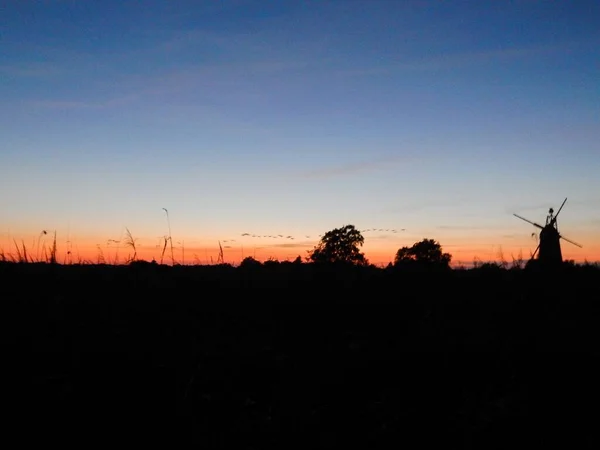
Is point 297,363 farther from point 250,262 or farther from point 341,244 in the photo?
point 341,244

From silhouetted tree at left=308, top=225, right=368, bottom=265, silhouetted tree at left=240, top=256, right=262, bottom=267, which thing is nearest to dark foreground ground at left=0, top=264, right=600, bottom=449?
silhouetted tree at left=240, top=256, right=262, bottom=267

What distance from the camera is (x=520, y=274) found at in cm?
1162

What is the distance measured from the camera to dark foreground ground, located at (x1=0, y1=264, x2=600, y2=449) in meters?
5.91

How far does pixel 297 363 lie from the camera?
7.21 metres

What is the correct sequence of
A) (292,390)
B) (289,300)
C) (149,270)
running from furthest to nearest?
1. (149,270)
2. (289,300)
3. (292,390)

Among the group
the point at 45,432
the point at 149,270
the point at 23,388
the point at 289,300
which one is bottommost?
the point at 45,432

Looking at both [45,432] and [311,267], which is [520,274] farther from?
[45,432]

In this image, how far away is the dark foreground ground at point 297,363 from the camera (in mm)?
5914

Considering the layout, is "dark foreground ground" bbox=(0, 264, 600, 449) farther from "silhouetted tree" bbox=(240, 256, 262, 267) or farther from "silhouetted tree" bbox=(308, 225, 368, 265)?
"silhouetted tree" bbox=(308, 225, 368, 265)

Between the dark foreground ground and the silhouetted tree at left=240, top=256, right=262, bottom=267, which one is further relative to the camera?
the silhouetted tree at left=240, top=256, right=262, bottom=267

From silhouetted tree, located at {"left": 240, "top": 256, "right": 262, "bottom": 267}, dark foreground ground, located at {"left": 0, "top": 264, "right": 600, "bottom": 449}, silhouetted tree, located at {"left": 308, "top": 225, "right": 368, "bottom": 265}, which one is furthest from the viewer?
silhouetted tree, located at {"left": 308, "top": 225, "right": 368, "bottom": 265}

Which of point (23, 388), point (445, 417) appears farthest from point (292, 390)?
point (23, 388)

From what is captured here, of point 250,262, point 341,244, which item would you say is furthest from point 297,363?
point 341,244

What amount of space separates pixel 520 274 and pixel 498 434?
21.2ft
